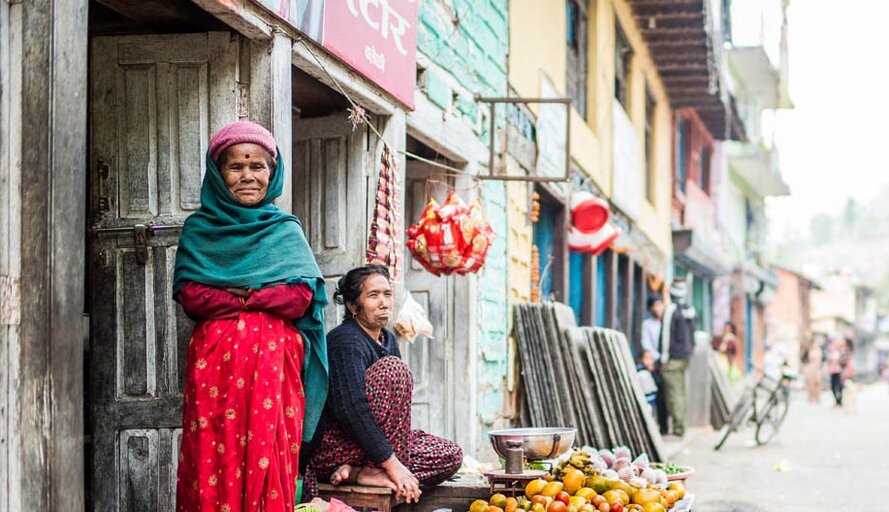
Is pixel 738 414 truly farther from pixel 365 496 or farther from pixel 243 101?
pixel 243 101

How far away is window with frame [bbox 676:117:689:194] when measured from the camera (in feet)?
67.8

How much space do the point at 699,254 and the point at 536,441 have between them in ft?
53.4

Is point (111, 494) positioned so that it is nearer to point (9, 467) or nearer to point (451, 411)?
point (9, 467)

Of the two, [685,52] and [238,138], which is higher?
[685,52]

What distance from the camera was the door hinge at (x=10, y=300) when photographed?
11.4 ft

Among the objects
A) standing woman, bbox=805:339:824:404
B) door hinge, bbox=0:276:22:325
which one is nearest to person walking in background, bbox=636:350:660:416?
door hinge, bbox=0:276:22:325

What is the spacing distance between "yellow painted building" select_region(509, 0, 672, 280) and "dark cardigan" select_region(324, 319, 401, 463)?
190 inches

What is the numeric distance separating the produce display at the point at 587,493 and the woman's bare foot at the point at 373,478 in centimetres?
49

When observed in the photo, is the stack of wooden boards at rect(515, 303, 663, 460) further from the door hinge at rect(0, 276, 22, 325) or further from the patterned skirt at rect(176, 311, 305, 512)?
the door hinge at rect(0, 276, 22, 325)

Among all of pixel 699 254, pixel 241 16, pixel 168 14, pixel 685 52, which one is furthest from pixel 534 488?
pixel 699 254

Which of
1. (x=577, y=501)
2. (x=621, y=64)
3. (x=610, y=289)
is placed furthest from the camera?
(x=621, y=64)

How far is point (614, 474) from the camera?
6059 mm

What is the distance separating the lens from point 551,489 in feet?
17.9

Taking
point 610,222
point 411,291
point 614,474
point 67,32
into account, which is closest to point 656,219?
point 610,222
